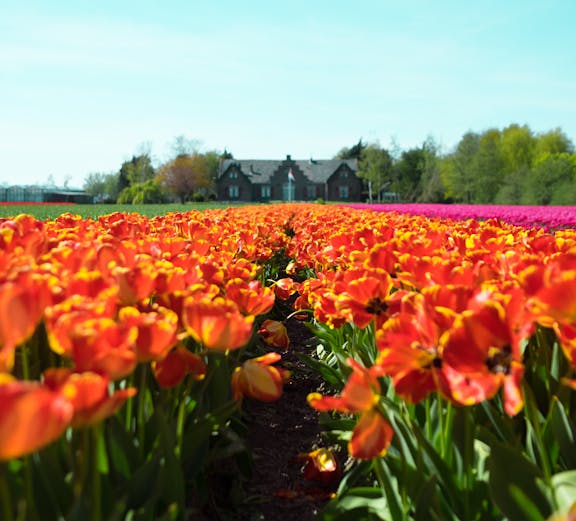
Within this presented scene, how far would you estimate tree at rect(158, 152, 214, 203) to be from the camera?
7062 centimetres

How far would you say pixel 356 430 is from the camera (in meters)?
1.21

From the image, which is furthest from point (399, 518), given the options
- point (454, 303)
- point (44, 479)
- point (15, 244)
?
point (15, 244)

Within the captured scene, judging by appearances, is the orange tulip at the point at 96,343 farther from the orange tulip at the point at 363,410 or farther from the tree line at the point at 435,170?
the tree line at the point at 435,170

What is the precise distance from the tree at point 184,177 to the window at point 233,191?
3.54 meters

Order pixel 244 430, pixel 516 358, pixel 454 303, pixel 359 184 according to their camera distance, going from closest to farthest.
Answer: pixel 516 358 < pixel 454 303 < pixel 244 430 < pixel 359 184

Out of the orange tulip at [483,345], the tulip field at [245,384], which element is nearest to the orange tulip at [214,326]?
the tulip field at [245,384]

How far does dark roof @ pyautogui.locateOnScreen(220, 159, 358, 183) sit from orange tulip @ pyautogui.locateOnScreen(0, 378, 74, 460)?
7733cm

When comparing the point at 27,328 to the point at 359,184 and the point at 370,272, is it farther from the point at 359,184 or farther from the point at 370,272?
the point at 359,184

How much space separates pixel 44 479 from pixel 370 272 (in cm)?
100

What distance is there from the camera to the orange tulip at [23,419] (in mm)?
714

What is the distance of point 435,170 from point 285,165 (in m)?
19.7

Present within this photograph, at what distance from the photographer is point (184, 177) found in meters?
70.7

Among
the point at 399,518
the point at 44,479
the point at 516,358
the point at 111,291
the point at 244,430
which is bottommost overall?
the point at 244,430

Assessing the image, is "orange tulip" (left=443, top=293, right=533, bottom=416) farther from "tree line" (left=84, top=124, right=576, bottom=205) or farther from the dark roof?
the dark roof
